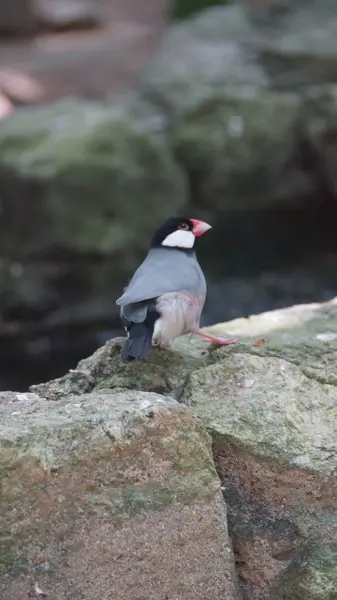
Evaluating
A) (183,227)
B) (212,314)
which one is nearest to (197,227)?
(183,227)

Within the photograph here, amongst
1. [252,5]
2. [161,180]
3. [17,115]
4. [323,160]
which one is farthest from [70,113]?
[252,5]

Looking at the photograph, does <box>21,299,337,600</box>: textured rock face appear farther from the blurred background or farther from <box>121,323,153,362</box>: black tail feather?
the blurred background

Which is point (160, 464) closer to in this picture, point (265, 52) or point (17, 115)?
point (17, 115)

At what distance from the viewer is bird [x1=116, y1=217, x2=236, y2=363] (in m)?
2.25

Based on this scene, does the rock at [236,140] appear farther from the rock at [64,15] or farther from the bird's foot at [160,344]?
the bird's foot at [160,344]

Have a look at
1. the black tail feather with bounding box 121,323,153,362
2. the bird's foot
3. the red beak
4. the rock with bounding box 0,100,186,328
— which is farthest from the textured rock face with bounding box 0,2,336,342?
the black tail feather with bounding box 121,323,153,362

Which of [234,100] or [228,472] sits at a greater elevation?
[234,100]

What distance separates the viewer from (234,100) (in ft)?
22.6

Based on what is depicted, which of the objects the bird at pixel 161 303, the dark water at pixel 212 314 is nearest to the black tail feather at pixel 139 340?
the bird at pixel 161 303

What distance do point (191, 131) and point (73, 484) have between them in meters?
5.30

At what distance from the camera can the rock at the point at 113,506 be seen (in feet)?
5.69

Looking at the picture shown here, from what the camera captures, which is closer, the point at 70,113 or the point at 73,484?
the point at 73,484

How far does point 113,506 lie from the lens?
70.1 inches

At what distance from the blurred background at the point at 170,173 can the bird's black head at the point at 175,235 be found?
2575 mm
